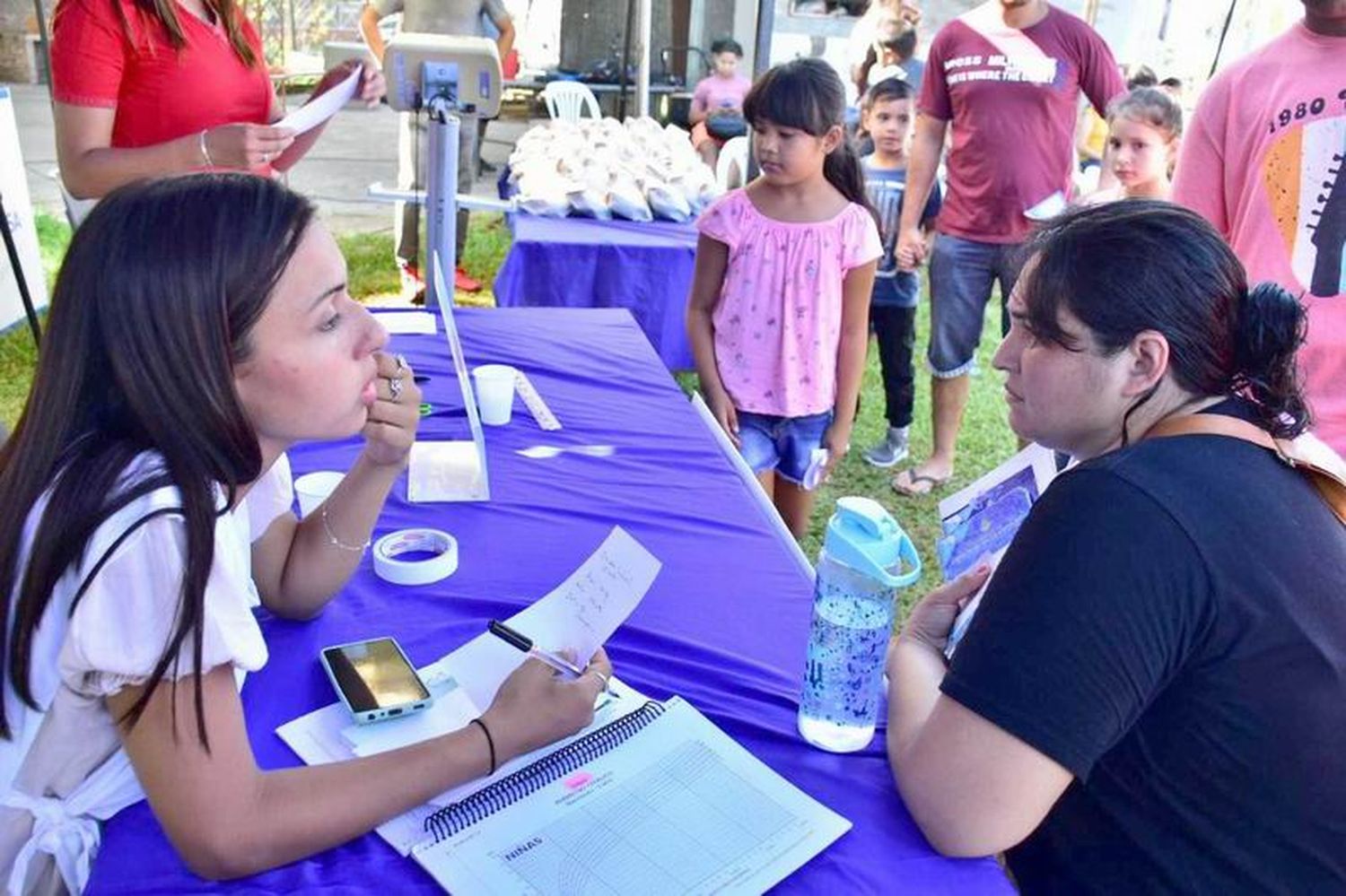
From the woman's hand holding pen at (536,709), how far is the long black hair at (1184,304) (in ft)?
1.95

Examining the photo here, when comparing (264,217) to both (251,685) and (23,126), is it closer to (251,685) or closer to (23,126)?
(251,685)

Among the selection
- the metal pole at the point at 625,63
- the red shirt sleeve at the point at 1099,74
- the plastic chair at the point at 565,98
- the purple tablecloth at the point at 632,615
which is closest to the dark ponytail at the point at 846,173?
the purple tablecloth at the point at 632,615

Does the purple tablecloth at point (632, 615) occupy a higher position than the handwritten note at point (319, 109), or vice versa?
the handwritten note at point (319, 109)

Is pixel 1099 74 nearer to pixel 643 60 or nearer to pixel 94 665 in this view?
pixel 94 665

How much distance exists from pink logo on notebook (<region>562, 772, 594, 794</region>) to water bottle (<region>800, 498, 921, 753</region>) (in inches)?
9.6

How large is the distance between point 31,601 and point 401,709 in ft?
1.17

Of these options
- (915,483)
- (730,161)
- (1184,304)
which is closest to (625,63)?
(730,161)

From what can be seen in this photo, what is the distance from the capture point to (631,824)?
36.7 inches

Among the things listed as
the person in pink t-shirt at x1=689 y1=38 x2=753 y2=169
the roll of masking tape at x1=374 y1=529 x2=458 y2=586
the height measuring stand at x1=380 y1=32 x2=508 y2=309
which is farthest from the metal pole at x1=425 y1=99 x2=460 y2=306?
the person in pink t-shirt at x1=689 y1=38 x2=753 y2=169

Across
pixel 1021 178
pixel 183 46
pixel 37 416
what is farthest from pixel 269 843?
pixel 1021 178

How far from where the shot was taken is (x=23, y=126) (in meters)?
9.42

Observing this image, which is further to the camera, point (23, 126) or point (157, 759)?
point (23, 126)

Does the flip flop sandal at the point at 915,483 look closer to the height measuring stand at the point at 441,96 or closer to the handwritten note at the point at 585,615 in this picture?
the height measuring stand at the point at 441,96

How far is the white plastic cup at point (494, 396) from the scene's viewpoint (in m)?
1.91
